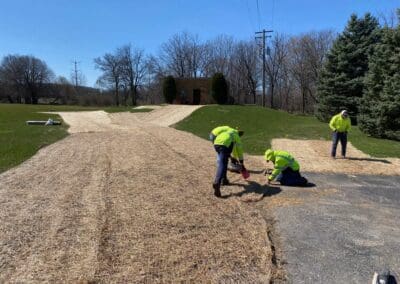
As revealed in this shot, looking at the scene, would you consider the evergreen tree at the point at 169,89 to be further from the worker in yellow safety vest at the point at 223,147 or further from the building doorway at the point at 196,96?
the worker in yellow safety vest at the point at 223,147

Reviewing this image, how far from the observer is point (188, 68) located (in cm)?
7400

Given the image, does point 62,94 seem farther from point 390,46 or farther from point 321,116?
point 390,46

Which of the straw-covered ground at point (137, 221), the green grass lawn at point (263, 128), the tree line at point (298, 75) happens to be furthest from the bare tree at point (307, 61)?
the straw-covered ground at point (137, 221)

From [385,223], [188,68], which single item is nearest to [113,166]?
[385,223]

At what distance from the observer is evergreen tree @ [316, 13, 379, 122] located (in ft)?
87.2

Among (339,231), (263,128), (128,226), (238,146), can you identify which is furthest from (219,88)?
(128,226)

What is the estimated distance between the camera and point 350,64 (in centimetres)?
2711

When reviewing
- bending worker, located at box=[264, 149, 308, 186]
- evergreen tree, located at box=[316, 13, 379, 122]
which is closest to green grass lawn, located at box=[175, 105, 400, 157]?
evergreen tree, located at box=[316, 13, 379, 122]

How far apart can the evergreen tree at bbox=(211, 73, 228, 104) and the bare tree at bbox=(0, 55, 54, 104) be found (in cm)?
6789

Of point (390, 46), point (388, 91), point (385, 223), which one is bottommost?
point (385, 223)

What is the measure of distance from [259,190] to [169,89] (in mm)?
34735

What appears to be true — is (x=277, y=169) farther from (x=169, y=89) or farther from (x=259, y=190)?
(x=169, y=89)

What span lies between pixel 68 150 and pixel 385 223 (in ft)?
33.7

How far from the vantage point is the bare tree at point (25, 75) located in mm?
96375
